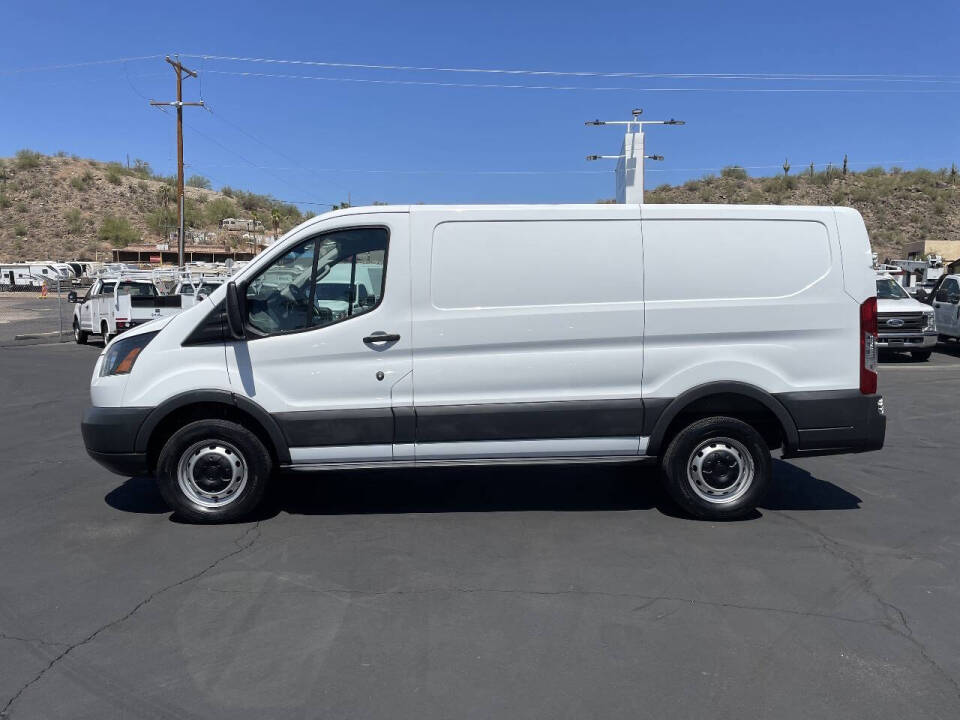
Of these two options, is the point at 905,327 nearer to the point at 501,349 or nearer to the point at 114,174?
the point at 501,349

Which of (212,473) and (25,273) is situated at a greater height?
(25,273)

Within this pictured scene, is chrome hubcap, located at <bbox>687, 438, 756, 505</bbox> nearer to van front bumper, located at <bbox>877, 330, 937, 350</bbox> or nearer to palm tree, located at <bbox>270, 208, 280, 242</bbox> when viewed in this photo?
van front bumper, located at <bbox>877, 330, 937, 350</bbox>

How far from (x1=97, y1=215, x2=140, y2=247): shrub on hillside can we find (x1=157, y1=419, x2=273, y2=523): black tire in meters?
75.3

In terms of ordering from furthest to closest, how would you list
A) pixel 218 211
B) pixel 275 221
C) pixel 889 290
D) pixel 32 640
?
pixel 218 211, pixel 275 221, pixel 889 290, pixel 32 640

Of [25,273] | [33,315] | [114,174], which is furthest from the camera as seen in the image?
[114,174]

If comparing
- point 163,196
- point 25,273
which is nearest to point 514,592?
point 25,273

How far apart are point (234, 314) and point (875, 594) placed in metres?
4.61

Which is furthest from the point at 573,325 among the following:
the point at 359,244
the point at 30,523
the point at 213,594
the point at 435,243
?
the point at 30,523

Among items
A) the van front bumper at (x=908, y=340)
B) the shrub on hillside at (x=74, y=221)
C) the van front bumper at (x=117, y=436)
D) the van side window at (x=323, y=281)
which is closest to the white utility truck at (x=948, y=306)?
the van front bumper at (x=908, y=340)

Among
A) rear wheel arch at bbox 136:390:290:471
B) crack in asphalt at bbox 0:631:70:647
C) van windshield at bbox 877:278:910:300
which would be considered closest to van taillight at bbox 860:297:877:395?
rear wheel arch at bbox 136:390:290:471

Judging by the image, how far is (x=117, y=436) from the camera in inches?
237

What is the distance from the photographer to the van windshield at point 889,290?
18.5m

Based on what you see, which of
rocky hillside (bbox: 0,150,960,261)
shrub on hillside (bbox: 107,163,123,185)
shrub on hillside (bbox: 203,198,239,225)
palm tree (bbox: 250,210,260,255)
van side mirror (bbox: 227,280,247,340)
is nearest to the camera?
van side mirror (bbox: 227,280,247,340)

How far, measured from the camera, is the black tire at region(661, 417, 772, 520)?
6.18m
